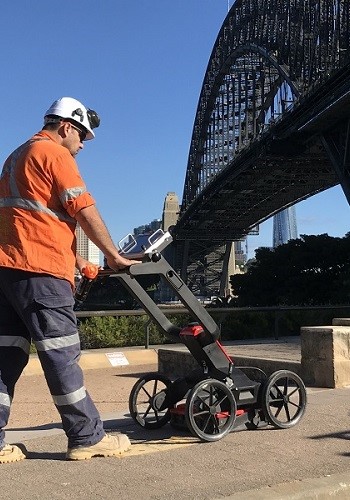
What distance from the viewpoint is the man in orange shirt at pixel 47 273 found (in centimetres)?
390

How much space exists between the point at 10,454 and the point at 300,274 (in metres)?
36.5

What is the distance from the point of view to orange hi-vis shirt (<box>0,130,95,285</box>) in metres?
3.93

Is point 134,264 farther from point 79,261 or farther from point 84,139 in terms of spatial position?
point 84,139

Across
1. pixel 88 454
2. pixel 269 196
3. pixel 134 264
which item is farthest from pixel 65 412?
pixel 269 196

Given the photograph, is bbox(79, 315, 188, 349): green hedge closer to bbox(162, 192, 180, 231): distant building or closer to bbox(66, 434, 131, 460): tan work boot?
bbox(66, 434, 131, 460): tan work boot

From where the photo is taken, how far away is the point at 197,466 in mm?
4016

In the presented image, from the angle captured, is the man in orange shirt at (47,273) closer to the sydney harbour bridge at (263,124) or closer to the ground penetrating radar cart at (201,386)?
the ground penetrating radar cart at (201,386)

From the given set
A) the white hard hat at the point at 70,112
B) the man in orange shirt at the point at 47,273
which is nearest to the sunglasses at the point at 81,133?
the white hard hat at the point at 70,112

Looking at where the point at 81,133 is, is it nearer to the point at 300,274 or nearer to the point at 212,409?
the point at 212,409

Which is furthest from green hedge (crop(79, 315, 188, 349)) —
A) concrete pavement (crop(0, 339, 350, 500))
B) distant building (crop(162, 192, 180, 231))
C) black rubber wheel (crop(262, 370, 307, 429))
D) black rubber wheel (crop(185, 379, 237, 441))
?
distant building (crop(162, 192, 180, 231))

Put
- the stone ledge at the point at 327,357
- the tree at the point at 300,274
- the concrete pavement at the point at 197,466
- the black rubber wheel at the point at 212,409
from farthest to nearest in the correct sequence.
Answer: the tree at the point at 300,274 → the stone ledge at the point at 327,357 → the black rubber wheel at the point at 212,409 → the concrete pavement at the point at 197,466

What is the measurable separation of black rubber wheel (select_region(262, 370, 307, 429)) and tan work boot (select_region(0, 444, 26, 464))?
5.35ft

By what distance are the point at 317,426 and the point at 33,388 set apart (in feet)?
16.6

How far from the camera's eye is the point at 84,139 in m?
4.34
